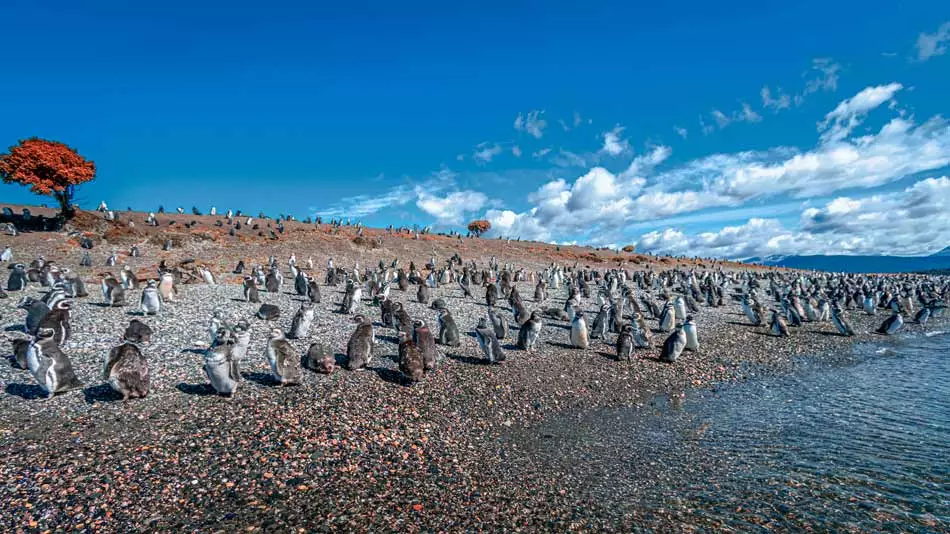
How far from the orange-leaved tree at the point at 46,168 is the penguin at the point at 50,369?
4097 centimetres

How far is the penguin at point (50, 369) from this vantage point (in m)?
8.69

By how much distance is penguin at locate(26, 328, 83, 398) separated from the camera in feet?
28.5

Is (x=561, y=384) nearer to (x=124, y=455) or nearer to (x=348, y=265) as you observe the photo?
(x=124, y=455)

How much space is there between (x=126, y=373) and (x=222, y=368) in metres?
1.65

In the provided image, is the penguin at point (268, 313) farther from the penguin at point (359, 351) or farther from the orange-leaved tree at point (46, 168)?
the orange-leaved tree at point (46, 168)

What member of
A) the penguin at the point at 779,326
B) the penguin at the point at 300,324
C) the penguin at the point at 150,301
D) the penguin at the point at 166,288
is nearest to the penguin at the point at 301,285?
the penguin at the point at 166,288

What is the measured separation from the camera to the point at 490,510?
20.9 ft

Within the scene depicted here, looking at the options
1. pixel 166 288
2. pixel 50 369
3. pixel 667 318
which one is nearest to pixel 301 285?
pixel 166 288

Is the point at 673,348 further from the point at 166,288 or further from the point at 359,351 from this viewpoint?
the point at 166,288

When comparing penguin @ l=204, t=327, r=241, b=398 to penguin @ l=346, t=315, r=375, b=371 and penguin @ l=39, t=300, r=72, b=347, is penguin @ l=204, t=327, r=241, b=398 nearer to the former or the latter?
penguin @ l=346, t=315, r=375, b=371

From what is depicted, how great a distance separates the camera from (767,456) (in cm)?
859

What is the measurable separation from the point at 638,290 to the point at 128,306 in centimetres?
3539

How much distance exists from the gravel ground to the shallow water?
624 mm

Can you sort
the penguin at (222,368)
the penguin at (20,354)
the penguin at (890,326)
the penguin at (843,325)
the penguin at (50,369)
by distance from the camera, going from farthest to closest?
the penguin at (890,326)
the penguin at (843,325)
the penguin at (20,354)
the penguin at (222,368)
the penguin at (50,369)
